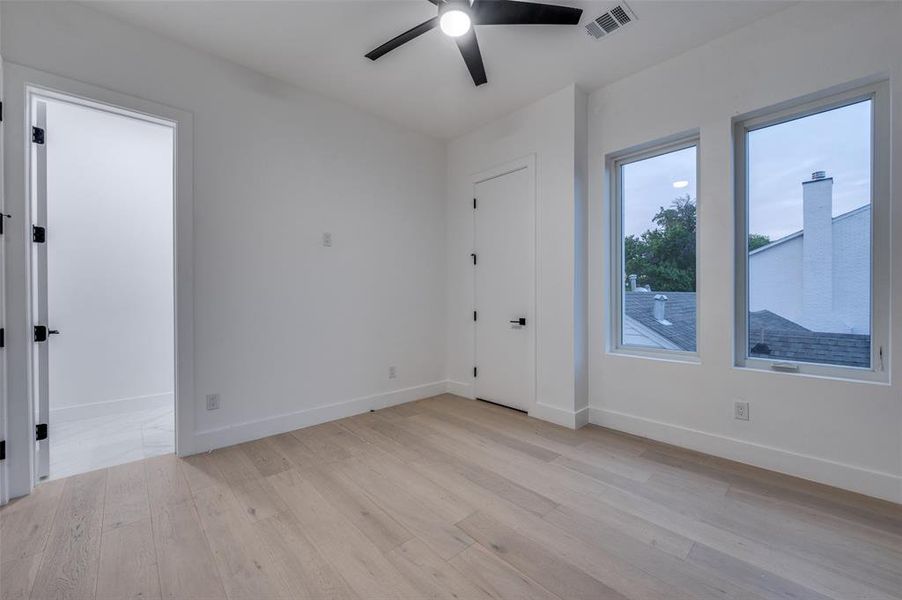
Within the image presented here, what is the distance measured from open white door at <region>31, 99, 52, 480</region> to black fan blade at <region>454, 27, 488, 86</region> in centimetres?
257

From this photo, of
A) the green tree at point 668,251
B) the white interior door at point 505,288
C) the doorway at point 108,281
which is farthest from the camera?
the white interior door at point 505,288

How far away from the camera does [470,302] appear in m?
3.99

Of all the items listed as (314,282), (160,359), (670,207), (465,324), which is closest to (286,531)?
(314,282)

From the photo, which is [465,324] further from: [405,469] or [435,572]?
[435,572]

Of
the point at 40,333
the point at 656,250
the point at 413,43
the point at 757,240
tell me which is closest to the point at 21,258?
the point at 40,333

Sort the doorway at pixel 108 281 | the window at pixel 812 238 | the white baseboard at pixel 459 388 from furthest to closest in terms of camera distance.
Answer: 1. the white baseboard at pixel 459 388
2. the doorway at pixel 108 281
3. the window at pixel 812 238

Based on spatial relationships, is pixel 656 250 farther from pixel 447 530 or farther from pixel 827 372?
pixel 447 530

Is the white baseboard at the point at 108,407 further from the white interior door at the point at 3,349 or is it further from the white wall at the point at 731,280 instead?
the white wall at the point at 731,280

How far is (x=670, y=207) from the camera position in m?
2.88

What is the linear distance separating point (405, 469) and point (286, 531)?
79 cm

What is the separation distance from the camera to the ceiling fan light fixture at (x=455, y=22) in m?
1.89

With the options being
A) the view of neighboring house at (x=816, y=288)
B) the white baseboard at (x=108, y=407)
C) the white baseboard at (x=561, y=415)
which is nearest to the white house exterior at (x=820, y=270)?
the view of neighboring house at (x=816, y=288)

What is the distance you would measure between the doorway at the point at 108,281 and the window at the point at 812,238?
14.7 ft

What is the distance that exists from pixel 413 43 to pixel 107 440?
150 inches
